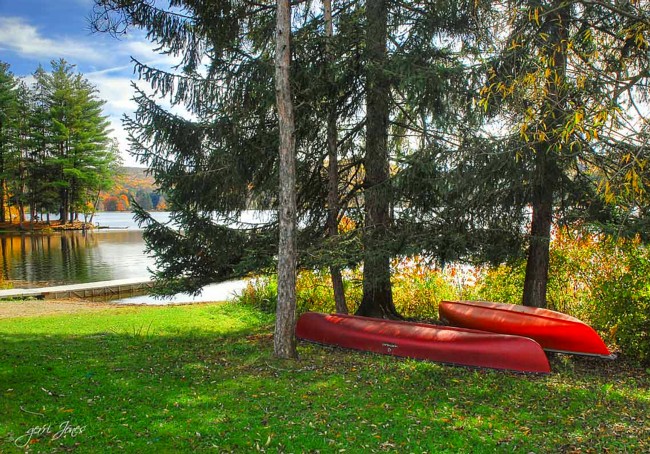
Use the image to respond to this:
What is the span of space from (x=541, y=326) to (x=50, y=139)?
40800 millimetres

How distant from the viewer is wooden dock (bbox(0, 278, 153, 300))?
13.4 metres

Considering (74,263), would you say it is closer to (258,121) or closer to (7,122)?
(258,121)

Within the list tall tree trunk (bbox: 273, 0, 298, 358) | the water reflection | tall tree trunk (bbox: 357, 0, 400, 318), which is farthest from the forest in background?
tall tree trunk (bbox: 273, 0, 298, 358)

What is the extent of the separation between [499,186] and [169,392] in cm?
502

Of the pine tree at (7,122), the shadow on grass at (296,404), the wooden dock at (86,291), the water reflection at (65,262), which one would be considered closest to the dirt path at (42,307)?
the wooden dock at (86,291)

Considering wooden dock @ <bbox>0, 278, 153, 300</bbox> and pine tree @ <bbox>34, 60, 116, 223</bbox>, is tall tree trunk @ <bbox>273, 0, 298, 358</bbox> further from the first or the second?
pine tree @ <bbox>34, 60, 116, 223</bbox>

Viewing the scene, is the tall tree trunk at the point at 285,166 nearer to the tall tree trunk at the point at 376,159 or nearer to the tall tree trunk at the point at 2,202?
the tall tree trunk at the point at 376,159

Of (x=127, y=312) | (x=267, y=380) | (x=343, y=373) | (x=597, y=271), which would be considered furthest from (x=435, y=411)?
(x=127, y=312)

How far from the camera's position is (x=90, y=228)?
45844mm

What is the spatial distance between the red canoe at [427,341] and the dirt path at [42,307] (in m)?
6.36

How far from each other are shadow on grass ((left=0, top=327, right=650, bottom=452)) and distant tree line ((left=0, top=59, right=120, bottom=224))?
36.7 meters

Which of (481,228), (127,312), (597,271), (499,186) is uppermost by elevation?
(499,186)

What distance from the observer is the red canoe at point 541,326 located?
6.45 metres

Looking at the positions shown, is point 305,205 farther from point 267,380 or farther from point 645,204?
point 645,204
